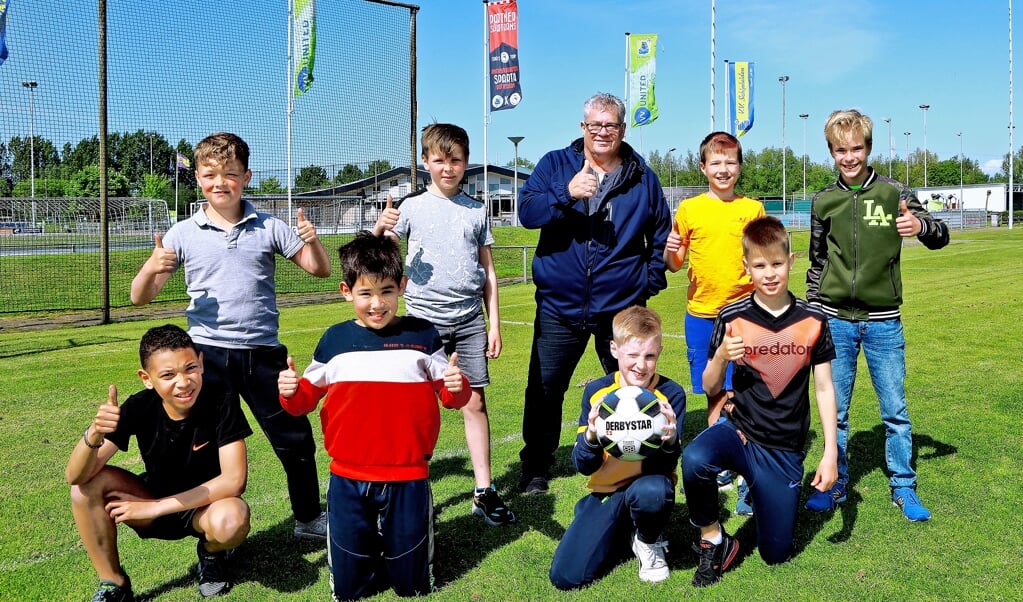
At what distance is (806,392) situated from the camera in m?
3.69

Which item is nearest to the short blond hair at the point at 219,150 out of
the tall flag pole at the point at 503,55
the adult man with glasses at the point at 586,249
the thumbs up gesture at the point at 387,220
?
the thumbs up gesture at the point at 387,220

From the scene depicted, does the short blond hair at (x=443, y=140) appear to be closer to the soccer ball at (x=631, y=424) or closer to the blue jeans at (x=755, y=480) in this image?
the soccer ball at (x=631, y=424)

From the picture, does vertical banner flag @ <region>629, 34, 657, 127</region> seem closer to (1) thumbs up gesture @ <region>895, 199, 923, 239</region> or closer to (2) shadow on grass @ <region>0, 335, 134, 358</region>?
(2) shadow on grass @ <region>0, 335, 134, 358</region>

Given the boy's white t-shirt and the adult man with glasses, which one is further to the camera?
the adult man with glasses

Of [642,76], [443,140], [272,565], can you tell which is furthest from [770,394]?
[642,76]

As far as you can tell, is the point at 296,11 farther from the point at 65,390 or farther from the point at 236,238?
the point at 236,238

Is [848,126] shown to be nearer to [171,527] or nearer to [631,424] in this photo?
[631,424]

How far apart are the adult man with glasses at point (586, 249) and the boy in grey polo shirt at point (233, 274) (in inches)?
52.0

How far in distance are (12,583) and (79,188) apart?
50.0m

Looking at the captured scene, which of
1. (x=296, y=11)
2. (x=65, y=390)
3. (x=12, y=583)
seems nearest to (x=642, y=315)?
(x=12, y=583)

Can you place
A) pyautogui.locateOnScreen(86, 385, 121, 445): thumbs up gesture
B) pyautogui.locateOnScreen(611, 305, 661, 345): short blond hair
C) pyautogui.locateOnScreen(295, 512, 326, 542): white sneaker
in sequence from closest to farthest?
pyautogui.locateOnScreen(86, 385, 121, 445): thumbs up gesture
pyautogui.locateOnScreen(611, 305, 661, 345): short blond hair
pyautogui.locateOnScreen(295, 512, 326, 542): white sneaker

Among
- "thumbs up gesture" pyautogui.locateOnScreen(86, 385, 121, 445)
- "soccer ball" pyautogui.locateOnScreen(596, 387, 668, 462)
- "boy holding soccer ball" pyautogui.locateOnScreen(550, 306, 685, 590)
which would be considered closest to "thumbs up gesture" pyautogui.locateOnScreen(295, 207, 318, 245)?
"thumbs up gesture" pyautogui.locateOnScreen(86, 385, 121, 445)

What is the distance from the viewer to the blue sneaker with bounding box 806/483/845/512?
409cm

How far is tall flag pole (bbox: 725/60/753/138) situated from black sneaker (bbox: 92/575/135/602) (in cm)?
3009
